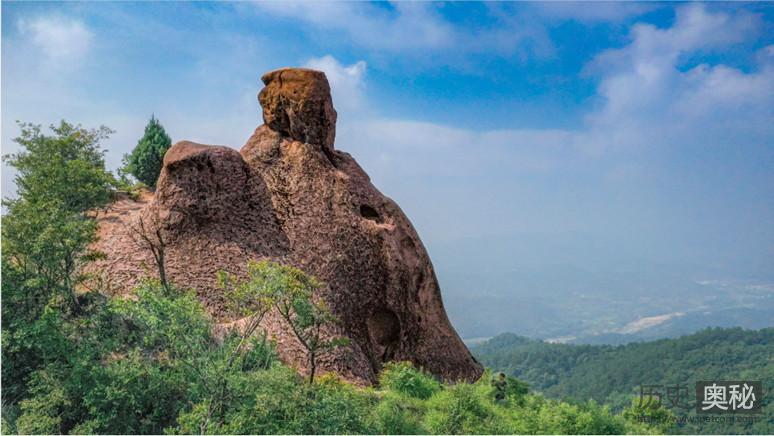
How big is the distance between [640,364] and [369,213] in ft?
158

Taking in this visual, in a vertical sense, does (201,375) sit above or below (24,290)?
below

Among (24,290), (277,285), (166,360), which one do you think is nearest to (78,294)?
(24,290)

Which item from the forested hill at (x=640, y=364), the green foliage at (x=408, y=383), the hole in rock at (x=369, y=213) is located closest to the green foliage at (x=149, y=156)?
the hole in rock at (x=369, y=213)

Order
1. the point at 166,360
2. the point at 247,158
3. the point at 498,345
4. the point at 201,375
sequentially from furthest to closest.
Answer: the point at 498,345, the point at 247,158, the point at 166,360, the point at 201,375

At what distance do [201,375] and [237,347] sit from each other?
656mm

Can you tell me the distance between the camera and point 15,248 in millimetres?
11250

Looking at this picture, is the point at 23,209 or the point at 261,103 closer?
the point at 23,209

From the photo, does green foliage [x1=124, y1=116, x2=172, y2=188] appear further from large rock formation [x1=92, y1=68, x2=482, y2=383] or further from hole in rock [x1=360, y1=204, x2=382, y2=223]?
hole in rock [x1=360, y1=204, x2=382, y2=223]

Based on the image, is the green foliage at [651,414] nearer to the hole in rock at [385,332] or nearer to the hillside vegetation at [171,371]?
the hillside vegetation at [171,371]

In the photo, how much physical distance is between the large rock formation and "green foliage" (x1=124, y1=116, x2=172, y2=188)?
11369 mm

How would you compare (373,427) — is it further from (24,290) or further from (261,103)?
(261,103)

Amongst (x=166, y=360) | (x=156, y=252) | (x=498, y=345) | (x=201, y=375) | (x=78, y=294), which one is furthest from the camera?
(x=498, y=345)

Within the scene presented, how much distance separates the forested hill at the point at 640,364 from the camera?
48938mm

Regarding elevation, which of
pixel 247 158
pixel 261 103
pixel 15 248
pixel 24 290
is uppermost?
pixel 261 103
